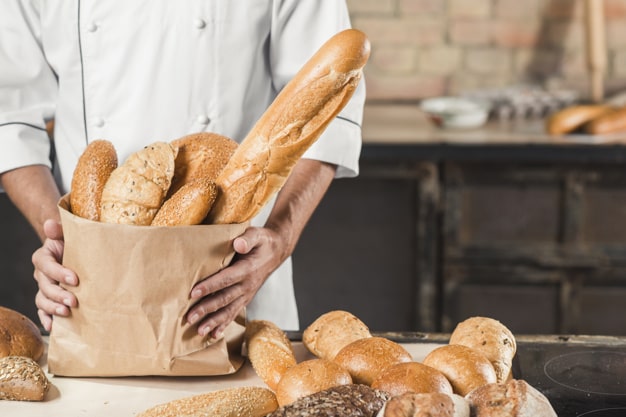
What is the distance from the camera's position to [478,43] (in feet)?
10.8

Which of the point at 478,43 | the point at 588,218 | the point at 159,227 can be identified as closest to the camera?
the point at 159,227

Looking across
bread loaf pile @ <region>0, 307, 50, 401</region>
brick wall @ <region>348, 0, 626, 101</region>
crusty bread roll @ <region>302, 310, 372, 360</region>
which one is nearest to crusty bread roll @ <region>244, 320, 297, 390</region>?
crusty bread roll @ <region>302, 310, 372, 360</region>

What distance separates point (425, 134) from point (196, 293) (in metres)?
1.74

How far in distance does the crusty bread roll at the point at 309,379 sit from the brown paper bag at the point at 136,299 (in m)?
0.15

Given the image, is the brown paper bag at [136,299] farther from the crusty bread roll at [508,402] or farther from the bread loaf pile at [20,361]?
the crusty bread roll at [508,402]

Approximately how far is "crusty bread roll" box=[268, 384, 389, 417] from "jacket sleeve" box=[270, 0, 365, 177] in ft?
2.07

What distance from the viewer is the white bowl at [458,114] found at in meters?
2.79

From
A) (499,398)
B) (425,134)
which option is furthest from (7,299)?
(499,398)

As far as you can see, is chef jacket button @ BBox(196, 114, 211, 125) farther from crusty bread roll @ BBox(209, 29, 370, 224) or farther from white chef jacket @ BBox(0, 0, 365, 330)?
crusty bread roll @ BBox(209, 29, 370, 224)

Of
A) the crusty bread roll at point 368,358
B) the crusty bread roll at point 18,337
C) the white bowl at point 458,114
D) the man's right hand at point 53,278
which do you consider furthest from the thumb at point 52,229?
the white bowl at point 458,114

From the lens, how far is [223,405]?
94cm

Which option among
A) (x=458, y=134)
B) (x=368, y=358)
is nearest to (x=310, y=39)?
(x=368, y=358)

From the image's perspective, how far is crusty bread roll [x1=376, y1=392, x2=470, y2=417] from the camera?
818 millimetres

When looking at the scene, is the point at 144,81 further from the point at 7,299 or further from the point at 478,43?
the point at 478,43
